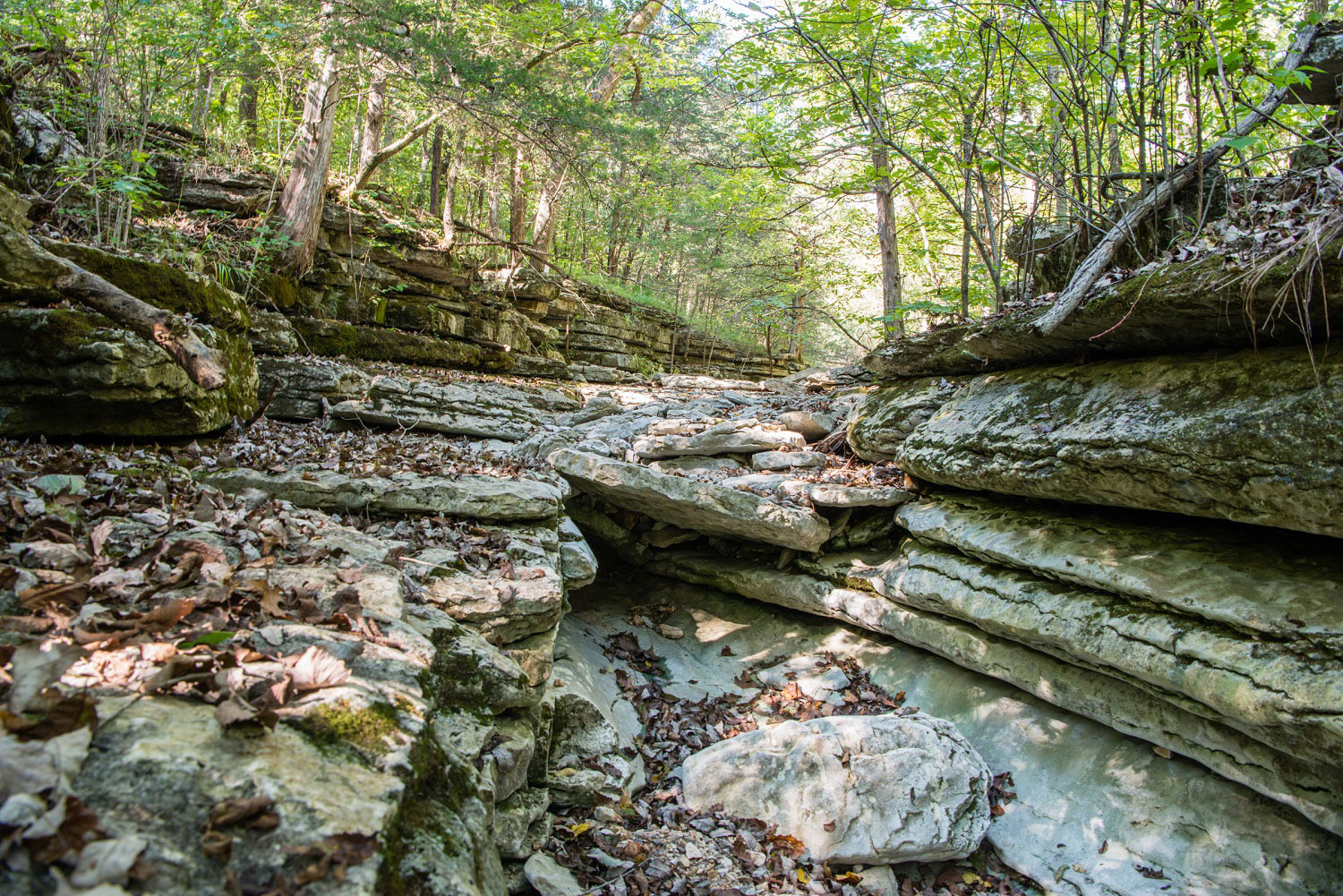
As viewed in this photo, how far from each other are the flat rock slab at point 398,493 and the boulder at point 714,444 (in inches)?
96.1

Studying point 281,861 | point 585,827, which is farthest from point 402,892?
point 585,827

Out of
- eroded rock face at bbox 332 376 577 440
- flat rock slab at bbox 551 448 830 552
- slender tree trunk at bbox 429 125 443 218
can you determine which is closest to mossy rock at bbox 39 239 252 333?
eroded rock face at bbox 332 376 577 440

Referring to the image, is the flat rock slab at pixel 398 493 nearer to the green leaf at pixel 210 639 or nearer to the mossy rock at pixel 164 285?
the mossy rock at pixel 164 285

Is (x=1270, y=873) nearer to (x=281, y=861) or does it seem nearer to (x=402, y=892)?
(x=402, y=892)

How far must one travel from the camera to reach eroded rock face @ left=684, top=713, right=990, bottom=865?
386cm

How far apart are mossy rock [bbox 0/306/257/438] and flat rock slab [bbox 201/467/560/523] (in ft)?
2.89

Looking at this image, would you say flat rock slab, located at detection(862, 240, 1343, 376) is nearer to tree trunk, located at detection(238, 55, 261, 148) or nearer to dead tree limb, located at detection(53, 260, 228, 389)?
dead tree limb, located at detection(53, 260, 228, 389)

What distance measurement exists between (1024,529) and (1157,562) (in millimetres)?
933

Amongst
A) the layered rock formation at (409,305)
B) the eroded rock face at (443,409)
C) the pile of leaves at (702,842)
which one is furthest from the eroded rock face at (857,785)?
the layered rock formation at (409,305)

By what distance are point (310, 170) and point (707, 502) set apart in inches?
343

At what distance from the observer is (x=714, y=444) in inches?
305

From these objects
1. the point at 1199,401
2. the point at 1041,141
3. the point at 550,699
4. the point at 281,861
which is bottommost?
the point at 550,699

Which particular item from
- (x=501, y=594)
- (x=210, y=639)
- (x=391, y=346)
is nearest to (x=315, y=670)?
(x=210, y=639)

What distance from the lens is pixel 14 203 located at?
5078 mm
